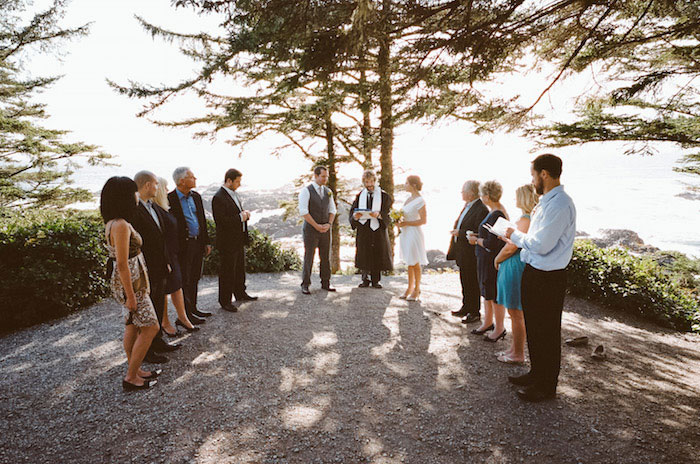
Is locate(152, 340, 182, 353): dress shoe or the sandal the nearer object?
the sandal

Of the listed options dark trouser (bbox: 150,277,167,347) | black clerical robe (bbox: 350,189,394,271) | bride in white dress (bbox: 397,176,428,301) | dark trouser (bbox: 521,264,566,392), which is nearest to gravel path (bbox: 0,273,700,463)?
dark trouser (bbox: 521,264,566,392)

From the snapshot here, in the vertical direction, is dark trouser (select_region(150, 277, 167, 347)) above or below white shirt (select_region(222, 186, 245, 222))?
below

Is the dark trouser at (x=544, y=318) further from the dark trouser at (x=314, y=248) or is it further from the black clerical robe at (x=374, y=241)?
the dark trouser at (x=314, y=248)

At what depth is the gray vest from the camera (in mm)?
6449

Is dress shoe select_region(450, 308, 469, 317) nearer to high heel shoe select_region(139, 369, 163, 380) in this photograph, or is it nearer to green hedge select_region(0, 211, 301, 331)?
high heel shoe select_region(139, 369, 163, 380)

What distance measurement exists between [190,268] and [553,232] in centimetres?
462

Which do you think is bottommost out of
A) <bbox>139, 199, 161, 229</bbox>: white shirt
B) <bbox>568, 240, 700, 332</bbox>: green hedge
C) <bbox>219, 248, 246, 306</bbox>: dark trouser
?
<bbox>568, 240, 700, 332</bbox>: green hedge

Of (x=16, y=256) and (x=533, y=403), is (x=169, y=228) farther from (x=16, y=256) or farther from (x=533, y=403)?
(x=533, y=403)

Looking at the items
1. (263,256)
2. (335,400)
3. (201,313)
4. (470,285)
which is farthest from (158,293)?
(263,256)

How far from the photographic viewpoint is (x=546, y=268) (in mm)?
2982

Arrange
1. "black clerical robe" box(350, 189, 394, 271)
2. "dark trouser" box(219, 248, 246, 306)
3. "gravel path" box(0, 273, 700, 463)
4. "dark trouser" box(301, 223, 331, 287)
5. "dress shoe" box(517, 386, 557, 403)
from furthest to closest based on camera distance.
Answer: "black clerical robe" box(350, 189, 394, 271) → "dark trouser" box(301, 223, 331, 287) → "dark trouser" box(219, 248, 246, 306) → "dress shoe" box(517, 386, 557, 403) → "gravel path" box(0, 273, 700, 463)

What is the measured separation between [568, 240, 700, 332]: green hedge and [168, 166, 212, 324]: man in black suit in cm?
744

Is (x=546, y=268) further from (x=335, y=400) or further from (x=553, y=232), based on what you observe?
(x=335, y=400)

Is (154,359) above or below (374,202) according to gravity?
below
